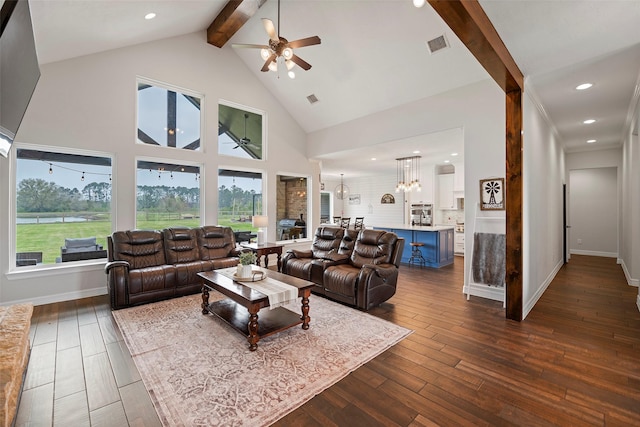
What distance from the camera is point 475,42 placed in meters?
2.43

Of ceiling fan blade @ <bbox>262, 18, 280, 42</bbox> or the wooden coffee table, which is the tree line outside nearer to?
the wooden coffee table

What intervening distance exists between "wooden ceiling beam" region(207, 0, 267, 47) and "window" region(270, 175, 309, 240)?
3082 mm

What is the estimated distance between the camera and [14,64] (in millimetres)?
1525

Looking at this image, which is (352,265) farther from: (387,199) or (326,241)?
(387,199)

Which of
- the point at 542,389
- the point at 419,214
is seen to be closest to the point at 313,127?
the point at 419,214

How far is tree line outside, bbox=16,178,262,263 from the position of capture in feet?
13.4

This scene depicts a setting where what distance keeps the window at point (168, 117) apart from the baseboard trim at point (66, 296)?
2593mm

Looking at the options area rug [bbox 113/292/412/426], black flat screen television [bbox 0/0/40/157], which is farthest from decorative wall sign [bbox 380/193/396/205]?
black flat screen television [bbox 0/0/40/157]

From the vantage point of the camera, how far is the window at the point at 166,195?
16.8ft

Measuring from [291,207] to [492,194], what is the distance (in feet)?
15.4

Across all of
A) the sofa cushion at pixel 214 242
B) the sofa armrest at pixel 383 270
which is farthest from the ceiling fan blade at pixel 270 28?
the sofa cushion at pixel 214 242

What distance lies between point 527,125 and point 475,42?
1877mm

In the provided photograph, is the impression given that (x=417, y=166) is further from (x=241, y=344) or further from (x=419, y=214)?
(x=241, y=344)

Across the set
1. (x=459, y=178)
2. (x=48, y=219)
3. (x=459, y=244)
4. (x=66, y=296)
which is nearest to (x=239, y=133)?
(x=48, y=219)
